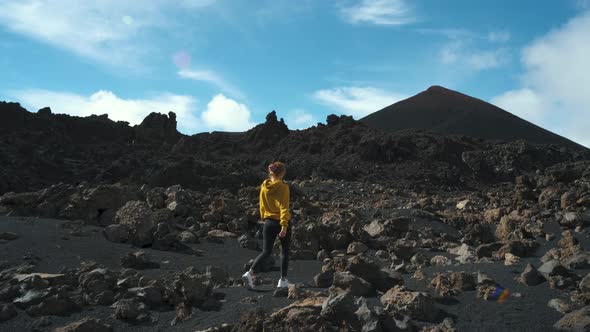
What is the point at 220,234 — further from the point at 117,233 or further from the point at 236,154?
the point at 236,154

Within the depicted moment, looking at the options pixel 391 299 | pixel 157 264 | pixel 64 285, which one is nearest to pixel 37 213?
pixel 157 264

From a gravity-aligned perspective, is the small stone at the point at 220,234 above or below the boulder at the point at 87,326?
above

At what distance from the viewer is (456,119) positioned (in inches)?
2004

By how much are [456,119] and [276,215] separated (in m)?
49.1

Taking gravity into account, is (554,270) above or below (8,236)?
above

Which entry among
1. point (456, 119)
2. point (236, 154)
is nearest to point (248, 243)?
point (236, 154)

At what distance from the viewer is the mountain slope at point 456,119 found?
47.2 metres

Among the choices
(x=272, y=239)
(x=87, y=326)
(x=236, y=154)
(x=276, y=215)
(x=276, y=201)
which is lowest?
(x=87, y=326)

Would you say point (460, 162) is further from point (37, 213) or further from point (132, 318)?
point (132, 318)

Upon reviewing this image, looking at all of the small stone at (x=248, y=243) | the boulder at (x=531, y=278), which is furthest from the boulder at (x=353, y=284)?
the small stone at (x=248, y=243)

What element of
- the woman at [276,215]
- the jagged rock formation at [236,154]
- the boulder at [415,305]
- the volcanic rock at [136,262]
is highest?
the jagged rock formation at [236,154]

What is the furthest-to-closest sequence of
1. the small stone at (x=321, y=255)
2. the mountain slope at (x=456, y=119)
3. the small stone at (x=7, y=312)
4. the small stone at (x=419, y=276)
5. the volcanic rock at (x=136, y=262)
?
the mountain slope at (x=456, y=119) → the small stone at (x=321, y=255) → the volcanic rock at (x=136, y=262) → the small stone at (x=419, y=276) → the small stone at (x=7, y=312)

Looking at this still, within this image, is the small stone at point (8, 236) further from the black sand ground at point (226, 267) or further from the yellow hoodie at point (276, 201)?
the yellow hoodie at point (276, 201)

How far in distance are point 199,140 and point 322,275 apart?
31.2 metres
